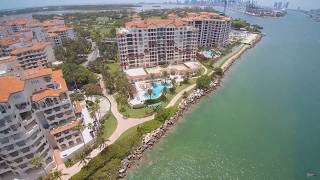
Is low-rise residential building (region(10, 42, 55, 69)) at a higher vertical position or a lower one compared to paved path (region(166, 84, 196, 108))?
higher

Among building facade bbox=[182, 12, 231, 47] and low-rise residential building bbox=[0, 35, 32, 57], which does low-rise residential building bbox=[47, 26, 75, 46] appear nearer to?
low-rise residential building bbox=[0, 35, 32, 57]

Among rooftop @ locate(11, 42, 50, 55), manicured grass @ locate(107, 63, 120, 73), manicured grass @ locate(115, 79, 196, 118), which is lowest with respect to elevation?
manicured grass @ locate(115, 79, 196, 118)

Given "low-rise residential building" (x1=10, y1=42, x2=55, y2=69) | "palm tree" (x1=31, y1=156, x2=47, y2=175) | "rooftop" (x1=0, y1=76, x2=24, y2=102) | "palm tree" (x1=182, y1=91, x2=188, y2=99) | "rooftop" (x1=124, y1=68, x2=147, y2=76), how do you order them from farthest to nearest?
1. "low-rise residential building" (x1=10, y1=42, x2=55, y2=69)
2. "rooftop" (x1=124, y1=68, x2=147, y2=76)
3. "palm tree" (x1=182, y1=91, x2=188, y2=99)
4. "palm tree" (x1=31, y1=156, x2=47, y2=175)
5. "rooftop" (x1=0, y1=76, x2=24, y2=102)

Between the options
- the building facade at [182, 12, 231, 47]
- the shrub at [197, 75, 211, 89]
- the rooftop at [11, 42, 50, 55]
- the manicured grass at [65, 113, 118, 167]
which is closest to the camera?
the manicured grass at [65, 113, 118, 167]

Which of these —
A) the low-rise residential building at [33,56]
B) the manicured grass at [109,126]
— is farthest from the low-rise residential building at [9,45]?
the manicured grass at [109,126]

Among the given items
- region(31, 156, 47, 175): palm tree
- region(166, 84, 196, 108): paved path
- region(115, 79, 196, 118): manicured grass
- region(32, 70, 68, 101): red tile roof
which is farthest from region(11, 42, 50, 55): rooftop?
region(31, 156, 47, 175): palm tree

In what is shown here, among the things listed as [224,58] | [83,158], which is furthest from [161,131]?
[224,58]
